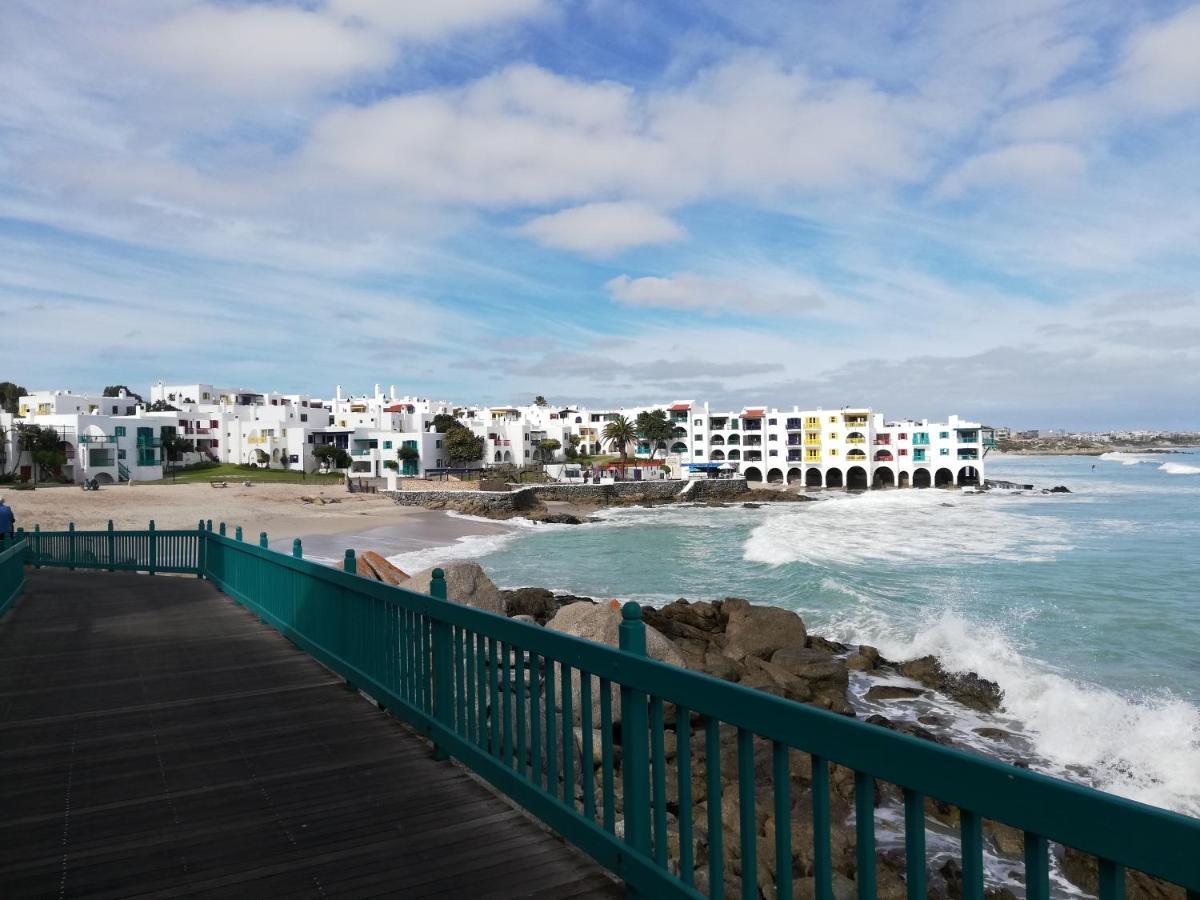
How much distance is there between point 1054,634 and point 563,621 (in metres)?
15.5

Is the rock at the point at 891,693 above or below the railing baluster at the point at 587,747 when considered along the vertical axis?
below

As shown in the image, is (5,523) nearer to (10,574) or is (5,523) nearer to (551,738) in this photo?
(10,574)

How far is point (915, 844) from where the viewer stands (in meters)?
2.47

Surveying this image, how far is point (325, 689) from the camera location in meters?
7.83

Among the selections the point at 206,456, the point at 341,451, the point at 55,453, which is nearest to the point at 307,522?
the point at 55,453

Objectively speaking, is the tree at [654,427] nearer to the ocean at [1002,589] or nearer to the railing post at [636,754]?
the ocean at [1002,589]

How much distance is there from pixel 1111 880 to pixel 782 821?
3.88 ft

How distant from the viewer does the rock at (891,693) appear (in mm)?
15797

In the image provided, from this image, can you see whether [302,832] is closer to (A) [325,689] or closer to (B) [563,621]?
(A) [325,689]

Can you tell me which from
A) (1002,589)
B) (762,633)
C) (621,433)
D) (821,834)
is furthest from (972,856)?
(621,433)

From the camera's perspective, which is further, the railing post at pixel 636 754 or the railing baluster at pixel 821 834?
the railing post at pixel 636 754

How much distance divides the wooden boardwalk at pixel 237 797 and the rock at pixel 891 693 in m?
10.9

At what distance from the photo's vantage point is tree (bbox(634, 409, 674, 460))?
111625 mm

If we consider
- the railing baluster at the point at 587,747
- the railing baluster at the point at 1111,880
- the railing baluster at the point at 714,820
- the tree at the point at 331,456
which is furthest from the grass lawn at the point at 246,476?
the railing baluster at the point at 1111,880
